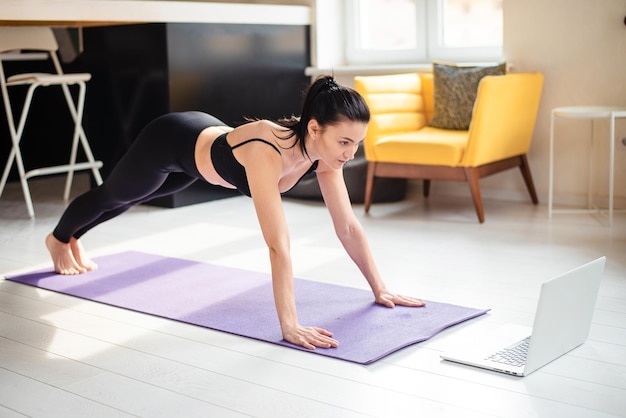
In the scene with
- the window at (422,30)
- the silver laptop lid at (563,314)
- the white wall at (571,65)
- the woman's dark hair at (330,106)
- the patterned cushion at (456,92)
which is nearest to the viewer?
the silver laptop lid at (563,314)

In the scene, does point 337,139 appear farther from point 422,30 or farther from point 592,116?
point 422,30

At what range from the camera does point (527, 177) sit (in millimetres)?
5078

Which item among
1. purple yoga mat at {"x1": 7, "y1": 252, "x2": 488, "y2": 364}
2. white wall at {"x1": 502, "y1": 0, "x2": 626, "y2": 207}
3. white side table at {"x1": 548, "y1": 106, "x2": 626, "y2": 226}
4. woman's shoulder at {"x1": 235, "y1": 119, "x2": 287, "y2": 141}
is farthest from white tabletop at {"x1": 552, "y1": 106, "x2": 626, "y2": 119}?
woman's shoulder at {"x1": 235, "y1": 119, "x2": 287, "y2": 141}

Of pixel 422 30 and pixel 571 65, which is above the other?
pixel 422 30

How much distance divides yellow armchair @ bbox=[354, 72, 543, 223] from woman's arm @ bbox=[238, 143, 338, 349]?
2.04 metres

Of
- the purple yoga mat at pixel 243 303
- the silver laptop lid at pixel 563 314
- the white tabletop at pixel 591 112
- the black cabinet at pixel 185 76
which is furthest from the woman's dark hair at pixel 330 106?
the black cabinet at pixel 185 76

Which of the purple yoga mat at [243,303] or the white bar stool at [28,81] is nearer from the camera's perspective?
the purple yoga mat at [243,303]

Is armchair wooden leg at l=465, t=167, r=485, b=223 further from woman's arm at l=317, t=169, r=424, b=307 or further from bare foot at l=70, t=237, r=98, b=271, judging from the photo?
bare foot at l=70, t=237, r=98, b=271

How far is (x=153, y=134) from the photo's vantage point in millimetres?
Result: 3158

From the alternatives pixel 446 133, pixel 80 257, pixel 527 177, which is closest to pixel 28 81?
pixel 80 257

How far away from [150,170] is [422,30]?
10.2 ft

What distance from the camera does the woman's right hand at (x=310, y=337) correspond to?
8.73ft

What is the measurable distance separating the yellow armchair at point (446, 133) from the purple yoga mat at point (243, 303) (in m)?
1.49

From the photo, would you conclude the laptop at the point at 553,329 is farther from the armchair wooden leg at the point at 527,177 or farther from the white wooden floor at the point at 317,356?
the armchair wooden leg at the point at 527,177
